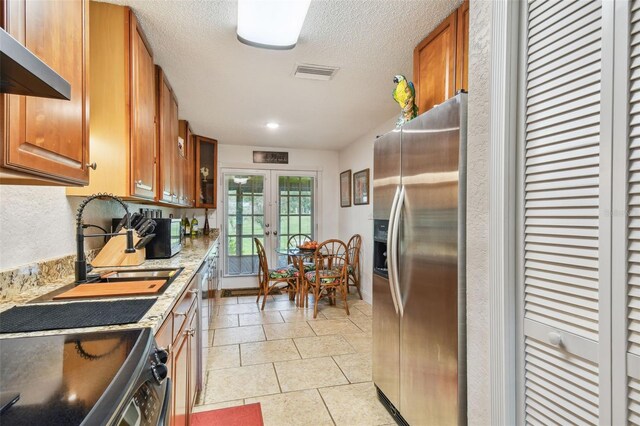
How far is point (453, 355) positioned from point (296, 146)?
14.1ft

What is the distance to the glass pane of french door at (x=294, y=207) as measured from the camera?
17.6 ft

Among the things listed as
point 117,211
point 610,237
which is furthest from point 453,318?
point 117,211

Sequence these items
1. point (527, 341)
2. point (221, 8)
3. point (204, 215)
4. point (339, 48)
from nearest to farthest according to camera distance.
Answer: point (527, 341) < point (221, 8) < point (339, 48) < point (204, 215)

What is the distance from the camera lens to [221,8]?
67.7 inches

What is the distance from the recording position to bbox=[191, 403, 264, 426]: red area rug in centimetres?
190

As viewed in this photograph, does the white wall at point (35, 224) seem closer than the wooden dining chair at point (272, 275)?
Yes

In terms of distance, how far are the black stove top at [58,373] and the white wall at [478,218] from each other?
43.3 inches

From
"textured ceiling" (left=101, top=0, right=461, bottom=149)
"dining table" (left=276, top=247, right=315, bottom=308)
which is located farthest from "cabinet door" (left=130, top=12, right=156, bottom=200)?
"dining table" (left=276, top=247, right=315, bottom=308)

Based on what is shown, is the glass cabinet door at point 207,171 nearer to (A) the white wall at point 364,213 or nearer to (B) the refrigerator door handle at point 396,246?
(A) the white wall at point 364,213

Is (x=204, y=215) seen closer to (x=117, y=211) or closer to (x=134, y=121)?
(x=117, y=211)

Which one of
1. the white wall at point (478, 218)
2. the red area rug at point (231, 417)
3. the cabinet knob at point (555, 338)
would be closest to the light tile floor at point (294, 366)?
the red area rug at point (231, 417)

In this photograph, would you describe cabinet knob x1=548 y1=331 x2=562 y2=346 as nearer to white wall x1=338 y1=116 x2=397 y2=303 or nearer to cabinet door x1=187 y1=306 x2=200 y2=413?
cabinet door x1=187 y1=306 x2=200 y2=413

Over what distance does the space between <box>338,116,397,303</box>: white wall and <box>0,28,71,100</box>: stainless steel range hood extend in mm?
3435

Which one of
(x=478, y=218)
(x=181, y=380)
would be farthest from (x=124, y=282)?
(x=478, y=218)
